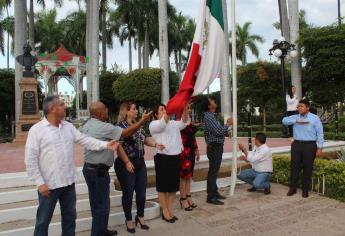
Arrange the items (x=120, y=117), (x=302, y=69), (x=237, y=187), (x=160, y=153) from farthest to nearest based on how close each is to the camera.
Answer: (x=302, y=69) → (x=237, y=187) → (x=160, y=153) → (x=120, y=117)

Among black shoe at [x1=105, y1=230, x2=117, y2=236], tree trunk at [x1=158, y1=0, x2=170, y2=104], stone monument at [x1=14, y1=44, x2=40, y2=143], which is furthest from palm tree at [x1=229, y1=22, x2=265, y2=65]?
black shoe at [x1=105, y1=230, x2=117, y2=236]

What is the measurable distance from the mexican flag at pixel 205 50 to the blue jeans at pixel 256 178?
208cm

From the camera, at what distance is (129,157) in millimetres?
4891

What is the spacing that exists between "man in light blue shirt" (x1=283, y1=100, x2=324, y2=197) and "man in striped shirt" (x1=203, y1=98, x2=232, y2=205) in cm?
139

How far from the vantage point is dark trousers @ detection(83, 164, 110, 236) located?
171 inches

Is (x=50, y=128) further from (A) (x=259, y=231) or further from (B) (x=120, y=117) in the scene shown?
(A) (x=259, y=231)

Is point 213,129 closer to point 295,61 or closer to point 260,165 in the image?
point 260,165

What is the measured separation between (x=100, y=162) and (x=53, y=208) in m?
0.76

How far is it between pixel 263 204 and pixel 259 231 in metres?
1.33

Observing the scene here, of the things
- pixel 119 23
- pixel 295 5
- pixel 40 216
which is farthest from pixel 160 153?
pixel 119 23

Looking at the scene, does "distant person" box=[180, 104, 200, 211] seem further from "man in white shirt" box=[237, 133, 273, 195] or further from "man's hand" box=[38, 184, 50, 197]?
"man's hand" box=[38, 184, 50, 197]

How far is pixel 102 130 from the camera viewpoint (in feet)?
14.2

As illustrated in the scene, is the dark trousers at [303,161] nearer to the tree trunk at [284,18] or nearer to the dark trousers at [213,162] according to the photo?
the dark trousers at [213,162]

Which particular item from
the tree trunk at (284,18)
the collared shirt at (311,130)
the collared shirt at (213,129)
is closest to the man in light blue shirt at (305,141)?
the collared shirt at (311,130)
